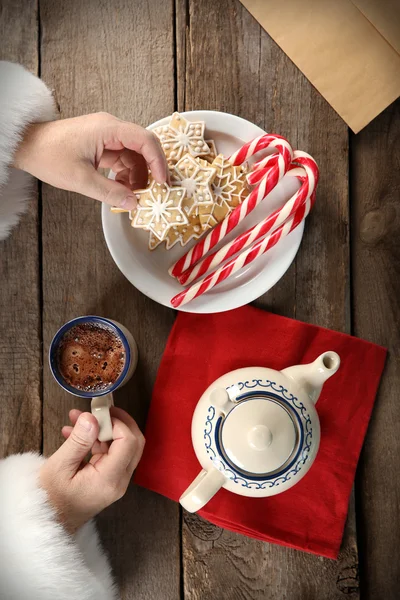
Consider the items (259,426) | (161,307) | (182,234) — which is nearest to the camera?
(259,426)

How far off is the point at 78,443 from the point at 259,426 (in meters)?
0.41

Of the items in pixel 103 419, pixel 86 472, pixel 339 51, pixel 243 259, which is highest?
pixel 339 51

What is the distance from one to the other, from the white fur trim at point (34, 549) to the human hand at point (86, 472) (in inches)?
1.3

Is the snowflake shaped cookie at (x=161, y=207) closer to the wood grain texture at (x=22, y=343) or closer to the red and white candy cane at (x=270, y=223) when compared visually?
the red and white candy cane at (x=270, y=223)

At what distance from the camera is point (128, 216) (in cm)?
123

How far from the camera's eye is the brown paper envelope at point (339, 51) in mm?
1275

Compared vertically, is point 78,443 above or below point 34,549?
above

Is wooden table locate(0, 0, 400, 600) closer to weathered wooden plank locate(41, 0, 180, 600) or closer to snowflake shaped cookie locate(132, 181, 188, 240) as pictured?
weathered wooden plank locate(41, 0, 180, 600)

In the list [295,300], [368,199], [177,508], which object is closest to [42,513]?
[177,508]

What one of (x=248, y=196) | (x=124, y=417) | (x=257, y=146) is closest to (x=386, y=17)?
(x=257, y=146)

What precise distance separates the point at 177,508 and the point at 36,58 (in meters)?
1.18

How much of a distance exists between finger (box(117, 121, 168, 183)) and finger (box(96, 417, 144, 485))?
576 millimetres

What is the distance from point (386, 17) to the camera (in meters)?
1.26

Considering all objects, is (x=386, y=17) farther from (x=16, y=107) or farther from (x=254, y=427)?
(x=254, y=427)
